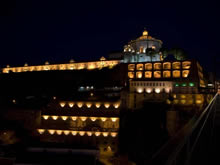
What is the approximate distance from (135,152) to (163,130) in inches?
202

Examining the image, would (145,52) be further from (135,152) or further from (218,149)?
(218,149)

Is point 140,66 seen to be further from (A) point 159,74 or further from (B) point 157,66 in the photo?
(A) point 159,74

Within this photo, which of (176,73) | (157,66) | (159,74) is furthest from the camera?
(157,66)

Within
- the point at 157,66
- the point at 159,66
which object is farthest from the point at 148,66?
the point at 159,66

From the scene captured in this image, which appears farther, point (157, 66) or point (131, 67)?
point (131, 67)

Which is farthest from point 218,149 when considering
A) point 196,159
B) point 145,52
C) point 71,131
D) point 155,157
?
point 145,52

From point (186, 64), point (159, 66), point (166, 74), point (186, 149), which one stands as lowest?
point (186, 149)

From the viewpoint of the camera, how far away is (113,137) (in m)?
23.5

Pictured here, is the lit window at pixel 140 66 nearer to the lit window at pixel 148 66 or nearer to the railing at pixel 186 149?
the lit window at pixel 148 66

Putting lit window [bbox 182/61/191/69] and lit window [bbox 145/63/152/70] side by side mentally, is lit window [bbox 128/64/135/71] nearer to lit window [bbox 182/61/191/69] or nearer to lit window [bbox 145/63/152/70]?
lit window [bbox 145/63/152/70]

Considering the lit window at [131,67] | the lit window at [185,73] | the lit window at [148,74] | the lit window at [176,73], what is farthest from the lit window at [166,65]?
the lit window at [131,67]

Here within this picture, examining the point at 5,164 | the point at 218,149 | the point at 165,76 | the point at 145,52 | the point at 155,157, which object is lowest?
the point at 5,164

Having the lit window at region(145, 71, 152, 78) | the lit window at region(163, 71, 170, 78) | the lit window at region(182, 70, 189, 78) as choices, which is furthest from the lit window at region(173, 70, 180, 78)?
the lit window at region(145, 71, 152, 78)

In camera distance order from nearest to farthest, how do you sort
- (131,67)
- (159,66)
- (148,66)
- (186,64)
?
1. (186,64)
2. (159,66)
3. (148,66)
4. (131,67)
